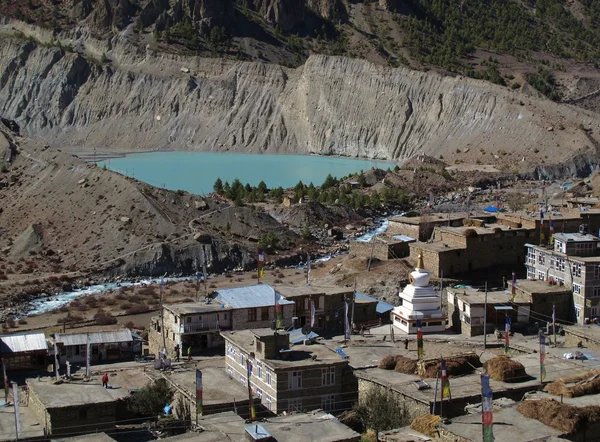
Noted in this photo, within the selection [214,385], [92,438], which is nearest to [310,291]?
[214,385]

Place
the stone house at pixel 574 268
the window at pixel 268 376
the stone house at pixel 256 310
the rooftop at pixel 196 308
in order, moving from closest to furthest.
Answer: the window at pixel 268 376
the rooftop at pixel 196 308
the stone house at pixel 256 310
the stone house at pixel 574 268

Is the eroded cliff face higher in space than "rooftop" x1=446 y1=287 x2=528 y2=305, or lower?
higher

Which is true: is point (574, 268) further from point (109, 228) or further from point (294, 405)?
point (109, 228)

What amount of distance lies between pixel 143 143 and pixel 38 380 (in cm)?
9914

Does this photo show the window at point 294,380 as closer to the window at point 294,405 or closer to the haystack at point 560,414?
the window at point 294,405

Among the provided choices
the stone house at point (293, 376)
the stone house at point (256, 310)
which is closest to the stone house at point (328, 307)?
the stone house at point (256, 310)

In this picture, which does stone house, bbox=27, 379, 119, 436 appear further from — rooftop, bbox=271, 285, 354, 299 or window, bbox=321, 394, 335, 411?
rooftop, bbox=271, 285, 354, 299

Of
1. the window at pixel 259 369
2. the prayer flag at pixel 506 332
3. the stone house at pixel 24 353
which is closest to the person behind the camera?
the window at pixel 259 369

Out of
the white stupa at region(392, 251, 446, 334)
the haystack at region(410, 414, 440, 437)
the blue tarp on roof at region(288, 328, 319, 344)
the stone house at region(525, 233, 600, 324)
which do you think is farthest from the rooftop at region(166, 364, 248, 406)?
the stone house at region(525, 233, 600, 324)

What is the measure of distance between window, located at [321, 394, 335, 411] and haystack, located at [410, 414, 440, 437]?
4.09m

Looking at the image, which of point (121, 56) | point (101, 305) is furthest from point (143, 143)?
point (101, 305)

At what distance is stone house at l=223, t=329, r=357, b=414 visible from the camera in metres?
34.0

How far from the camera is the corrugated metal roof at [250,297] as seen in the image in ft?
142

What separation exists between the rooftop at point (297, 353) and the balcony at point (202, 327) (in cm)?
455
